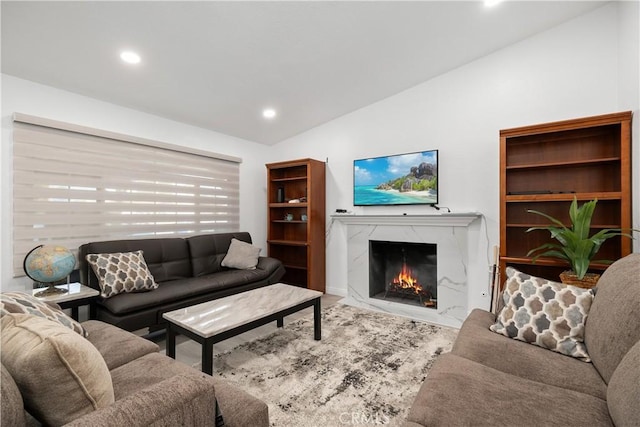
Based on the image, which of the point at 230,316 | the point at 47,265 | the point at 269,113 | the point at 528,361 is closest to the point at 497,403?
the point at 528,361

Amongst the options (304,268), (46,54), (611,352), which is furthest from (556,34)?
(46,54)

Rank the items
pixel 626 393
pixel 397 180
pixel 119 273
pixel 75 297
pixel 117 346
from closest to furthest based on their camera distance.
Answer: pixel 626 393, pixel 117 346, pixel 75 297, pixel 119 273, pixel 397 180

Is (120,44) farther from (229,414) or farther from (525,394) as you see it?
(525,394)

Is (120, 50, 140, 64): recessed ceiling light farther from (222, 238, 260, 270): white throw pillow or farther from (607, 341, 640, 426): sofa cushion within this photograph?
(607, 341, 640, 426): sofa cushion

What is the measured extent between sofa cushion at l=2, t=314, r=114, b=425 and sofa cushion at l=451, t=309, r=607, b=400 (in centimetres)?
164

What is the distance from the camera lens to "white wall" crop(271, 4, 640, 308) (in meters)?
2.77

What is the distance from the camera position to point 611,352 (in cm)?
133

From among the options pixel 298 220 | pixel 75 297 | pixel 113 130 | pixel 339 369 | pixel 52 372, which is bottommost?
pixel 339 369

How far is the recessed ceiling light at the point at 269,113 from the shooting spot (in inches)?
154

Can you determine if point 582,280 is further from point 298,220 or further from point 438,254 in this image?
point 298,220

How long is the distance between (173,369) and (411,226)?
299cm

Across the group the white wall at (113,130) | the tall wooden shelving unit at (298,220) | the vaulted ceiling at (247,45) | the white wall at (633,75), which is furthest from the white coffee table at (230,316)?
the white wall at (633,75)

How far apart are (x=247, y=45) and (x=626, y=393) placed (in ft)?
10.2

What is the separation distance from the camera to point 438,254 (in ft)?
11.6
